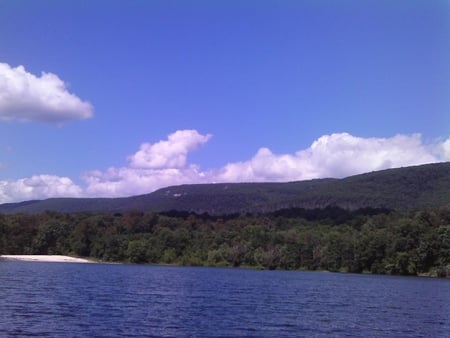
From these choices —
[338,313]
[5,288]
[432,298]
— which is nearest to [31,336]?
[338,313]

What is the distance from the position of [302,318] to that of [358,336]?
442 inches

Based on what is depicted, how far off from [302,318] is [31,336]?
1086 inches

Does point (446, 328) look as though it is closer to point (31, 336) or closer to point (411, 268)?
point (31, 336)

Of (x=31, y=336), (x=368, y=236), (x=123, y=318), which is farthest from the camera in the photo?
(x=368, y=236)

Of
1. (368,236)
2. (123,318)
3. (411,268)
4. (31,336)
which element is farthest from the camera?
(368,236)

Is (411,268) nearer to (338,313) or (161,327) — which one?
(338,313)

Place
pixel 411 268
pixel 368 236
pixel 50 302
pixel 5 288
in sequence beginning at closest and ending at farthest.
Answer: pixel 50 302
pixel 5 288
pixel 411 268
pixel 368 236

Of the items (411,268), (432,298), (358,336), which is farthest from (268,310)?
(411,268)

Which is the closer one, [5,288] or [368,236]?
[5,288]

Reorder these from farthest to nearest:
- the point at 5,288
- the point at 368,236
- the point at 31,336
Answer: the point at 368,236 → the point at 5,288 → the point at 31,336

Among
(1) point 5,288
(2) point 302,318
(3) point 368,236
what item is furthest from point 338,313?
(3) point 368,236

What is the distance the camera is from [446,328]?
56469mm

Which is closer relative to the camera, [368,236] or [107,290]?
[107,290]

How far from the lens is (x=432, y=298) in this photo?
8925 cm
